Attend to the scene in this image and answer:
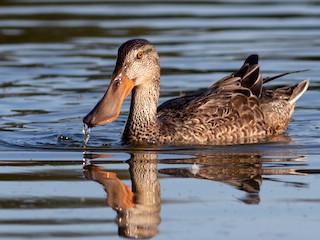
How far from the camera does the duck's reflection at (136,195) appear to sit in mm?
8234

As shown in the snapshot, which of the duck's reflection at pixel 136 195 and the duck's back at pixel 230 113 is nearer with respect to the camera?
the duck's reflection at pixel 136 195

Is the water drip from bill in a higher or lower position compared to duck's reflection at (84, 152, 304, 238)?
higher

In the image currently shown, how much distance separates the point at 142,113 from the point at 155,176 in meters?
2.21

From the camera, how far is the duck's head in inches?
450

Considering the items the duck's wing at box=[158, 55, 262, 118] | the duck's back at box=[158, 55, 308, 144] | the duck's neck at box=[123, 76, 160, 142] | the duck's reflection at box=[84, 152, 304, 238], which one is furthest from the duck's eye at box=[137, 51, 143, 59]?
the duck's reflection at box=[84, 152, 304, 238]

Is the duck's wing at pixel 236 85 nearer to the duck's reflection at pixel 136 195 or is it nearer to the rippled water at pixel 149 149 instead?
the rippled water at pixel 149 149

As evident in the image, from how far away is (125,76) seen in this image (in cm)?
1168

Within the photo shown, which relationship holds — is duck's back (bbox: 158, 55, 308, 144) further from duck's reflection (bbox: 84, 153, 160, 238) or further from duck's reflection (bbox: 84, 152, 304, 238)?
duck's reflection (bbox: 84, 153, 160, 238)

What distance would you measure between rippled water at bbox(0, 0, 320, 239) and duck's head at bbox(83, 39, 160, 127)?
0.42 m

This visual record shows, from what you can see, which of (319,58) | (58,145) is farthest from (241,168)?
(319,58)

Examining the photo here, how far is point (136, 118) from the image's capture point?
12086mm

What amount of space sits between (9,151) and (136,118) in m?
1.48

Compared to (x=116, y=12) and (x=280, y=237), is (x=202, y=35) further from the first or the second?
(x=280, y=237)

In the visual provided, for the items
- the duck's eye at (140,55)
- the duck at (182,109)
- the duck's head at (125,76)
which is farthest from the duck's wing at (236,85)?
the duck's eye at (140,55)
